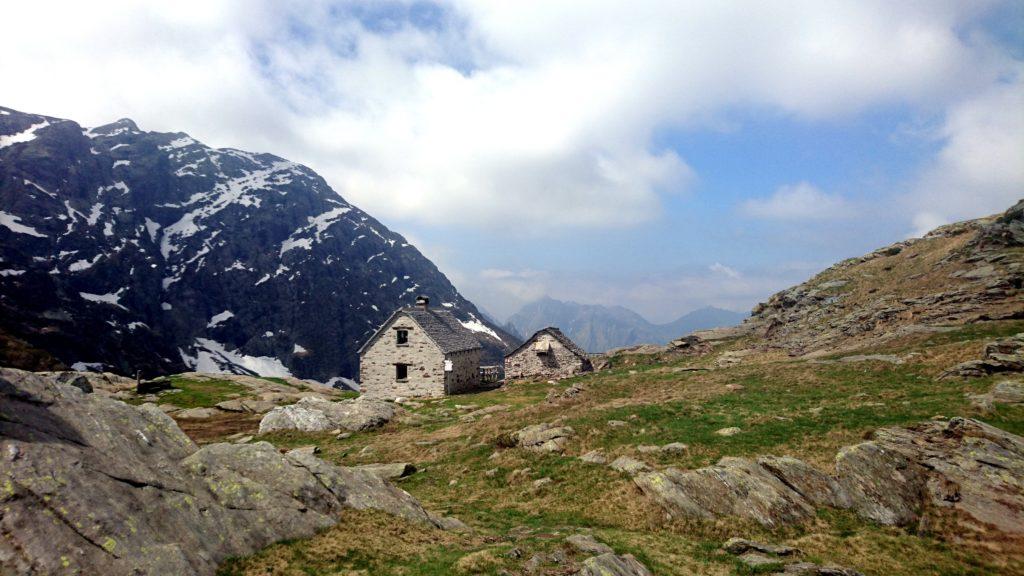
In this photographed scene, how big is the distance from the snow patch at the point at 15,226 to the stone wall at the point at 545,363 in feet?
669

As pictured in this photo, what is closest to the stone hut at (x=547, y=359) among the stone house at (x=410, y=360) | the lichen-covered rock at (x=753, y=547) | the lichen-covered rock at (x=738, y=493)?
the stone house at (x=410, y=360)

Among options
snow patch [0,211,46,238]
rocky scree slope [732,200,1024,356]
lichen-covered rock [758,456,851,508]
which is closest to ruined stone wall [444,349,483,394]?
rocky scree slope [732,200,1024,356]

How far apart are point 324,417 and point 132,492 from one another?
91.4ft

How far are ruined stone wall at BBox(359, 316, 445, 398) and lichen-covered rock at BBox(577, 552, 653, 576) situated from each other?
47853 millimetres

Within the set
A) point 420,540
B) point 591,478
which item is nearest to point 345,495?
point 420,540

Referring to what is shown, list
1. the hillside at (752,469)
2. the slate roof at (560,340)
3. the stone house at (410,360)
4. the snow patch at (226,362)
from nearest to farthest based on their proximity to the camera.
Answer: the hillside at (752,469) → the stone house at (410,360) → the slate roof at (560,340) → the snow patch at (226,362)

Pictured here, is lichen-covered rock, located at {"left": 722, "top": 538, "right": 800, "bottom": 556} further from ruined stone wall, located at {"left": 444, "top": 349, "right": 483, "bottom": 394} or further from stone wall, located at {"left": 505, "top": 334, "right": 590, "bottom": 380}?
stone wall, located at {"left": 505, "top": 334, "right": 590, "bottom": 380}

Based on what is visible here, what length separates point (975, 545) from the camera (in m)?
15.9

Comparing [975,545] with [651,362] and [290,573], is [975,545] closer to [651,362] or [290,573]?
[290,573]

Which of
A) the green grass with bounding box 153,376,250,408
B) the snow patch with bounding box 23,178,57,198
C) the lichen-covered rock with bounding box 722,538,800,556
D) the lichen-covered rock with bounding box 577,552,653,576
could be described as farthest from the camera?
the snow patch with bounding box 23,178,57,198

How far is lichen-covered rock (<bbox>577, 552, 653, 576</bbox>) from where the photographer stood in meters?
12.8

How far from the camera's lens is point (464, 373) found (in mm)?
65688

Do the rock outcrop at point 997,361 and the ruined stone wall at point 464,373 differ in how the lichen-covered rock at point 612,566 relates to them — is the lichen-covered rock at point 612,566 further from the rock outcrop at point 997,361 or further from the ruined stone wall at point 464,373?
the ruined stone wall at point 464,373

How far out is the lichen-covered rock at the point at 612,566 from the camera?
12805 millimetres
